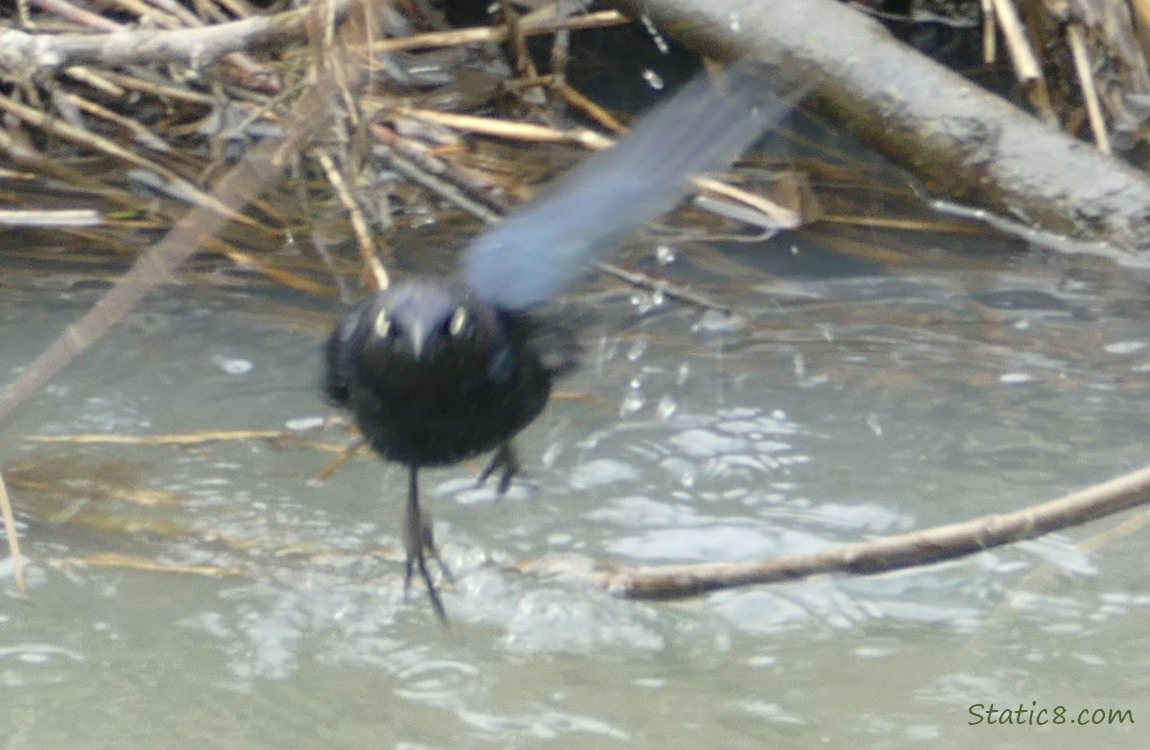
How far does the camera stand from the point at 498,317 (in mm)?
2125

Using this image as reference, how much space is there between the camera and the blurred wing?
2.19 metres

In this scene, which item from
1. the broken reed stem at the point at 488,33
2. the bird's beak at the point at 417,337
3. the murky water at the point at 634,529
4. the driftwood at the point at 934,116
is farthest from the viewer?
the broken reed stem at the point at 488,33

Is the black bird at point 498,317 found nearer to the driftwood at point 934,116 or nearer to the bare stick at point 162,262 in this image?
the bare stick at point 162,262

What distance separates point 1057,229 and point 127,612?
7.79 ft

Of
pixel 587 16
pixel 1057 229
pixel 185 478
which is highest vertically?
pixel 587 16

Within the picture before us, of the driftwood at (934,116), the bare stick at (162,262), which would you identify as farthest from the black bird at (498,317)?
the driftwood at (934,116)

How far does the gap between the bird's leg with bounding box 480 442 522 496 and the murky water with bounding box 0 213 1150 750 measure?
0.11 metres

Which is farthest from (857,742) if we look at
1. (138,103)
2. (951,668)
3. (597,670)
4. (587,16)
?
(138,103)

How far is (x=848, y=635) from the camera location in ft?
7.54

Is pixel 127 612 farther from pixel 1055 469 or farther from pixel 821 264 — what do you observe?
pixel 821 264

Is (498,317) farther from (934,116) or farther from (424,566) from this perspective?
(934,116)

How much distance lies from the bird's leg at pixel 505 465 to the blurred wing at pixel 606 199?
1.05ft

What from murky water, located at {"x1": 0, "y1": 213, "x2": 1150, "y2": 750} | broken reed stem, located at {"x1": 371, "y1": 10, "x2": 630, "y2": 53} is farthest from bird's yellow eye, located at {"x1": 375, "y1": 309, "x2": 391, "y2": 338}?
broken reed stem, located at {"x1": 371, "y1": 10, "x2": 630, "y2": 53}

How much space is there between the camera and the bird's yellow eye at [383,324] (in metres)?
1.94
